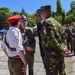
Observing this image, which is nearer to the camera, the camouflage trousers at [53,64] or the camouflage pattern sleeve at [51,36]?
the camouflage pattern sleeve at [51,36]

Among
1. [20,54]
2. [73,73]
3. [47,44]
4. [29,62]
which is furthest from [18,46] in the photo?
[73,73]

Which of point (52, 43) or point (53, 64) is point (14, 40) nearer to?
point (52, 43)

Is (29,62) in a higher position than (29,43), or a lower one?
lower

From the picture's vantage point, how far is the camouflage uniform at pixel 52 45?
4.45 m

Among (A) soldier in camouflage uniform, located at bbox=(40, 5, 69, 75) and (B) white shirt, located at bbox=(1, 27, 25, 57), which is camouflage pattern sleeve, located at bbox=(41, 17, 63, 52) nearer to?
(A) soldier in camouflage uniform, located at bbox=(40, 5, 69, 75)

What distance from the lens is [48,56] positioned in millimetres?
4574

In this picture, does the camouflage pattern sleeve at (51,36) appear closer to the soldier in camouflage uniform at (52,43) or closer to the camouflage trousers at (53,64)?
the soldier in camouflage uniform at (52,43)

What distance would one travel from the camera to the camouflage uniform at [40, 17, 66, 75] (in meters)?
4.45

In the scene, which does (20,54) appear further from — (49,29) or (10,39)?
(49,29)

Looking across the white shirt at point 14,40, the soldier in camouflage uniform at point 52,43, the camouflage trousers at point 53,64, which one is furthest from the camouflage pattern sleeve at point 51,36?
the white shirt at point 14,40

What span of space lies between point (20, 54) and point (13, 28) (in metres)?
0.49

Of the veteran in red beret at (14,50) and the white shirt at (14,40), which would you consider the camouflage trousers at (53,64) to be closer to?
the veteran in red beret at (14,50)

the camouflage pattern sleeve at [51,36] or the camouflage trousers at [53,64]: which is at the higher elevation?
the camouflage pattern sleeve at [51,36]

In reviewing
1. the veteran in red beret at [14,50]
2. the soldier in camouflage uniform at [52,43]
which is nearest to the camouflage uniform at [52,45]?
the soldier in camouflage uniform at [52,43]
